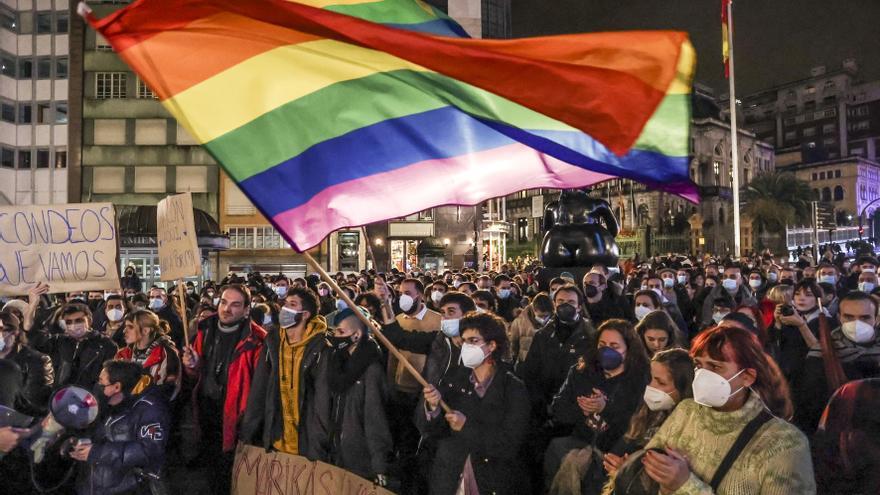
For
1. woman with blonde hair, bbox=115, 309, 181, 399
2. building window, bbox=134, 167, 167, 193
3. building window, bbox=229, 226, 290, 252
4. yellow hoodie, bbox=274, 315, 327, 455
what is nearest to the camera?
woman with blonde hair, bbox=115, 309, 181, 399

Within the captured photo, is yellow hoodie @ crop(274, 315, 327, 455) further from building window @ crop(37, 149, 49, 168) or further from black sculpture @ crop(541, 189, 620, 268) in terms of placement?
building window @ crop(37, 149, 49, 168)

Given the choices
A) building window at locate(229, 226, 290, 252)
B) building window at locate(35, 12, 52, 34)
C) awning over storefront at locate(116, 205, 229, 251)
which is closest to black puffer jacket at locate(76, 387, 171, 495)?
awning over storefront at locate(116, 205, 229, 251)

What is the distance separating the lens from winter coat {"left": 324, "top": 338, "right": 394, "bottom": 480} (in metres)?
5.20

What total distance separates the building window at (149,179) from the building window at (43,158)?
22.1 feet

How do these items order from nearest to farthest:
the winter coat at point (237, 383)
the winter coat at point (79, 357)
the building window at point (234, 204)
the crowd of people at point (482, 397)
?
the crowd of people at point (482, 397) → the winter coat at point (237, 383) → the winter coat at point (79, 357) → the building window at point (234, 204)

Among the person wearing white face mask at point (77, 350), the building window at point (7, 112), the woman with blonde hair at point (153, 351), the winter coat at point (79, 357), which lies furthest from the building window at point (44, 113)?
the woman with blonde hair at point (153, 351)

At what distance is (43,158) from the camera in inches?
1811

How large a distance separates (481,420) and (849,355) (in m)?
2.84

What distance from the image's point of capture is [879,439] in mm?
3285

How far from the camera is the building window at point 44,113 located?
1811 inches

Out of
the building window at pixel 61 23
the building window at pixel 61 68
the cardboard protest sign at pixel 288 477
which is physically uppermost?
the building window at pixel 61 23

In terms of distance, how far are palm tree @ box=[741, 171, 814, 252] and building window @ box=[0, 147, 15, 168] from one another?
57.0m

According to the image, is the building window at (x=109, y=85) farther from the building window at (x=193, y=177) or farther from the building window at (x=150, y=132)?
the building window at (x=193, y=177)

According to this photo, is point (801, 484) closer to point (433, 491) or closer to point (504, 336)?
point (504, 336)
